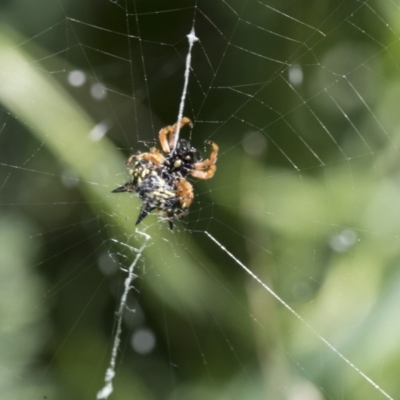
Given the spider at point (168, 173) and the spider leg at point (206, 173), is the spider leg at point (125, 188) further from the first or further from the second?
the spider leg at point (206, 173)

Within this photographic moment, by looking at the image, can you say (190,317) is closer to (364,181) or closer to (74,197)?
(74,197)

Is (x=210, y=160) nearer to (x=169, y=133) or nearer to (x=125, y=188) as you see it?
(x=169, y=133)

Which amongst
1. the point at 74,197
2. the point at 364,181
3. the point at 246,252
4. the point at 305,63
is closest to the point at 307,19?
the point at 305,63

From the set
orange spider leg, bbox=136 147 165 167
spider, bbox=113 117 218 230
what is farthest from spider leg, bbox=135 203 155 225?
orange spider leg, bbox=136 147 165 167

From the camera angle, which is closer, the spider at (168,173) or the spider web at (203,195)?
the spider web at (203,195)

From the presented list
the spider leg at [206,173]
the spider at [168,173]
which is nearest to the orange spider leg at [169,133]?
the spider at [168,173]

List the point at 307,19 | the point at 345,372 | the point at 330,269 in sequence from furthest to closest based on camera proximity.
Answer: the point at 307,19, the point at 330,269, the point at 345,372

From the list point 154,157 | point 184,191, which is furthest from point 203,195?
point 154,157
